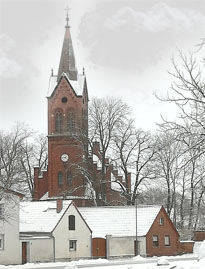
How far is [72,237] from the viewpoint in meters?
46.1

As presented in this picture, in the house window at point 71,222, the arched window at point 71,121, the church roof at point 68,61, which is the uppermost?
the church roof at point 68,61

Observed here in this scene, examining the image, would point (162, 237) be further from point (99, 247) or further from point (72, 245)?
point (72, 245)

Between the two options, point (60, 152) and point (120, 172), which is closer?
point (120, 172)

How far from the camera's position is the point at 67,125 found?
214 ft

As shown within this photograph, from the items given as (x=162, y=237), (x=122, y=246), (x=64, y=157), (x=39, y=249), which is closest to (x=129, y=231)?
(x=122, y=246)

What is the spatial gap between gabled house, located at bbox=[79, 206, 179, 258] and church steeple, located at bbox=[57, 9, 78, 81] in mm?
22353

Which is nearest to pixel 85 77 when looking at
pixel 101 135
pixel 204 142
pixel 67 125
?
pixel 67 125

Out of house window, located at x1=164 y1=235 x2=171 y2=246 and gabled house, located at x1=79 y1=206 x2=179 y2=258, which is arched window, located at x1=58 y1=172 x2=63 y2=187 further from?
house window, located at x1=164 y1=235 x2=171 y2=246

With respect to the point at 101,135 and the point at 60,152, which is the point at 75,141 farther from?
the point at 101,135

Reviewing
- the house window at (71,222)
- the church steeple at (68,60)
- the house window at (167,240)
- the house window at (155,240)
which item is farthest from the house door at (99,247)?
Answer: the church steeple at (68,60)

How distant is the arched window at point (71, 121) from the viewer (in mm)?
63028

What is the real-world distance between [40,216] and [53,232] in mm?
2085

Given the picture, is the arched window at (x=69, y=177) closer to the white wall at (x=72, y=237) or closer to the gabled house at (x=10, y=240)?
the white wall at (x=72, y=237)

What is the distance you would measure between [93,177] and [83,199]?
4148mm
